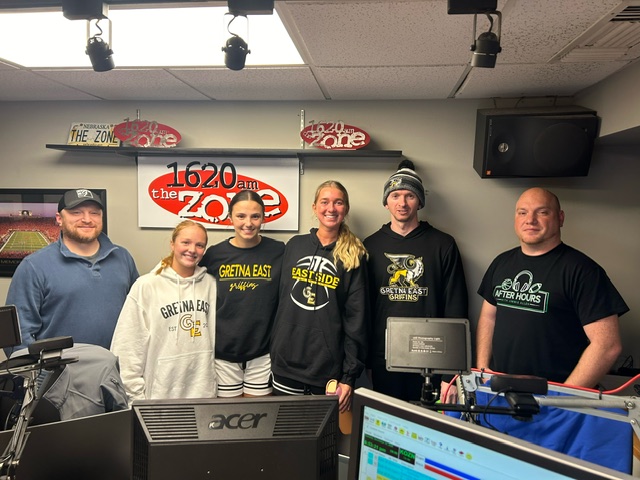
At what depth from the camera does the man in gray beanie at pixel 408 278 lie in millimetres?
2674

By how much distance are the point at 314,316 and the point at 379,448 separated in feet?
5.24

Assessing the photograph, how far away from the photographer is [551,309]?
228 centimetres

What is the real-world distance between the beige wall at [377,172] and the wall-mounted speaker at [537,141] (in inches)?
10.7

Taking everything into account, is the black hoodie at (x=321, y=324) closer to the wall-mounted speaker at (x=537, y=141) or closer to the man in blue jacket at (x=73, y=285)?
the man in blue jacket at (x=73, y=285)

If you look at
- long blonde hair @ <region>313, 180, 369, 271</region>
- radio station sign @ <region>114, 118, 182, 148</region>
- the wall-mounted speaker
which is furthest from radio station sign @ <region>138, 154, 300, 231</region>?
the wall-mounted speaker

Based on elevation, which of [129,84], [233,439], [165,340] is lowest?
[165,340]

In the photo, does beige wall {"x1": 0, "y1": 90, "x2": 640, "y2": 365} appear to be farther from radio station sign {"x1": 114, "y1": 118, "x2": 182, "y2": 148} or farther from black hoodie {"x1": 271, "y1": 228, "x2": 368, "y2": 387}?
black hoodie {"x1": 271, "y1": 228, "x2": 368, "y2": 387}

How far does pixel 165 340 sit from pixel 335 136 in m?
1.69

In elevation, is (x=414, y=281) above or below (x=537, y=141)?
below

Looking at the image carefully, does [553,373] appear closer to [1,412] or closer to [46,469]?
[46,469]

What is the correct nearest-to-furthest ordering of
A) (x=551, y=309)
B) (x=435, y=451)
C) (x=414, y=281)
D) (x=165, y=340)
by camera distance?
1. (x=435, y=451)
2. (x=551, y=309)
3. (x=165, y=340)
4. (x=414, y=281)

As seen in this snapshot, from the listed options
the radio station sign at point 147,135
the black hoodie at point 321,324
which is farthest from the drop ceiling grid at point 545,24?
the radio station sign at point 147,135

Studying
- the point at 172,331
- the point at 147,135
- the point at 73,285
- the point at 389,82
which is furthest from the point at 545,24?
the point at 73,285

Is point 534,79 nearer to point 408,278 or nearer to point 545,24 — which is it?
point 545,24
